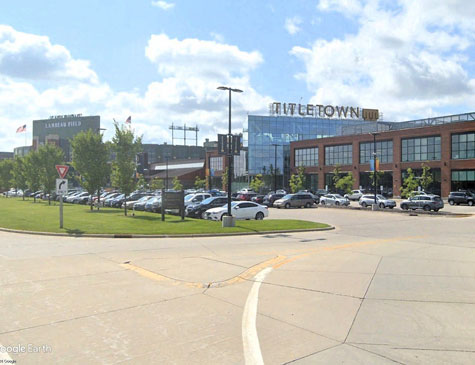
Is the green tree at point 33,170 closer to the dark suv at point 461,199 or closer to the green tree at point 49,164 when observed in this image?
the green tree at point 49,164

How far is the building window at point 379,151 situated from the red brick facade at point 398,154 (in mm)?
722

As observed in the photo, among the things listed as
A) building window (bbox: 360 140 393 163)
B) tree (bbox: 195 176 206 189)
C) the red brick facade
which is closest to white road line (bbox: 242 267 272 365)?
the red brick facade

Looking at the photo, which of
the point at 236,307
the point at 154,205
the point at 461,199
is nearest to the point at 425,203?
the point at 461,199

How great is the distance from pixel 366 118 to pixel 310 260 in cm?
9589

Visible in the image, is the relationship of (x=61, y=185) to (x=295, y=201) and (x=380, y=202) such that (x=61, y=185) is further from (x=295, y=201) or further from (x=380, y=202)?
(x=380, y=202)

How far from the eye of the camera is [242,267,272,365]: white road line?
4992mm

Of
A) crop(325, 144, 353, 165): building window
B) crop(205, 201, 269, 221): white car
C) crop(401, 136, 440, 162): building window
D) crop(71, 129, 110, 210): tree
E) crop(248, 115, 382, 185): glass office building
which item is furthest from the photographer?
crop(248, 115, 382, 185): glass office building

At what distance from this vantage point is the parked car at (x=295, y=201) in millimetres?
46938

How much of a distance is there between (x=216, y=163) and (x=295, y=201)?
196 feet

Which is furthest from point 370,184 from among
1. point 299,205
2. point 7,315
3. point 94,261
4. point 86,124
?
point 86,124

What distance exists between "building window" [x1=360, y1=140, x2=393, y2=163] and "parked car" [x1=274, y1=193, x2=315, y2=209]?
95.0 feet

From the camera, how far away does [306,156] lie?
86.8m

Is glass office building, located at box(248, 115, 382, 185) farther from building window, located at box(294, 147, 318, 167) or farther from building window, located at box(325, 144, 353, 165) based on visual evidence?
building window, located at box(325, 144, 353, 165)

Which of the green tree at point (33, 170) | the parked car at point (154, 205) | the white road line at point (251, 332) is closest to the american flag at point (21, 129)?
the green tree at point (33, 170)
